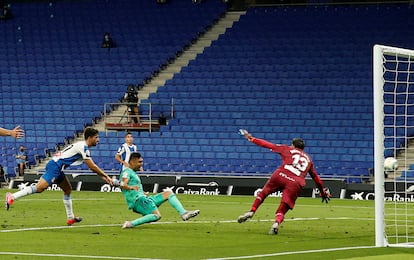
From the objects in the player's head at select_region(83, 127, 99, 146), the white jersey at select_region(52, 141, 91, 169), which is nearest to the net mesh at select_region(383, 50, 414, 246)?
the player's head at select_region(83, 127, 99, 146)

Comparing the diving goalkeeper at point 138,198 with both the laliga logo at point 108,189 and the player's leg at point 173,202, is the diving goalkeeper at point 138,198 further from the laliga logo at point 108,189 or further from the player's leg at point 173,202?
the laliga logo at point 108,189

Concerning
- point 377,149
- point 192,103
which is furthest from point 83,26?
point 377,149

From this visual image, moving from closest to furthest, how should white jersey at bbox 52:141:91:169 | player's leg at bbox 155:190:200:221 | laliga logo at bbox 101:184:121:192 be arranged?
player's leg at bbox 155:190:200:221 → white jersey at bbox 52:141:91:169 → laliga logo at bbox 101:184:121:192

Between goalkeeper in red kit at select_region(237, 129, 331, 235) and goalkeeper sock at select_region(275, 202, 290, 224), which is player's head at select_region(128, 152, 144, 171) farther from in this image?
goalkeeper sock at select_region(275, 202, 290, 224)

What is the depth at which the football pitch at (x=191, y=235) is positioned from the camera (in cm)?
1481

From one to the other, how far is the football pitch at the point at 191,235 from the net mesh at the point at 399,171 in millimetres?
606

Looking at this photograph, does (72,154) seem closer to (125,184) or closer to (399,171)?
(125,184)

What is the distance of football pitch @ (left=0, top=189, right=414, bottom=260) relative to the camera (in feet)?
48.6

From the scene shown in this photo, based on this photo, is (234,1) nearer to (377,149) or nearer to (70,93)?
(70,93)

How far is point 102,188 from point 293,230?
60.1 ft

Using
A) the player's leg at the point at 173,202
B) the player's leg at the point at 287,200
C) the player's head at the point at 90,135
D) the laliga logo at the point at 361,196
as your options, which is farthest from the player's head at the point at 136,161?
the laliga logo at the point at 361,196

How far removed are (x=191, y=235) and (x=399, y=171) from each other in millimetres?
18793

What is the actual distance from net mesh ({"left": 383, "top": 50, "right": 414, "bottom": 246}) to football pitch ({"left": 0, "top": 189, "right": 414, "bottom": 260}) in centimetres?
61

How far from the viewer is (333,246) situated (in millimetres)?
16328
